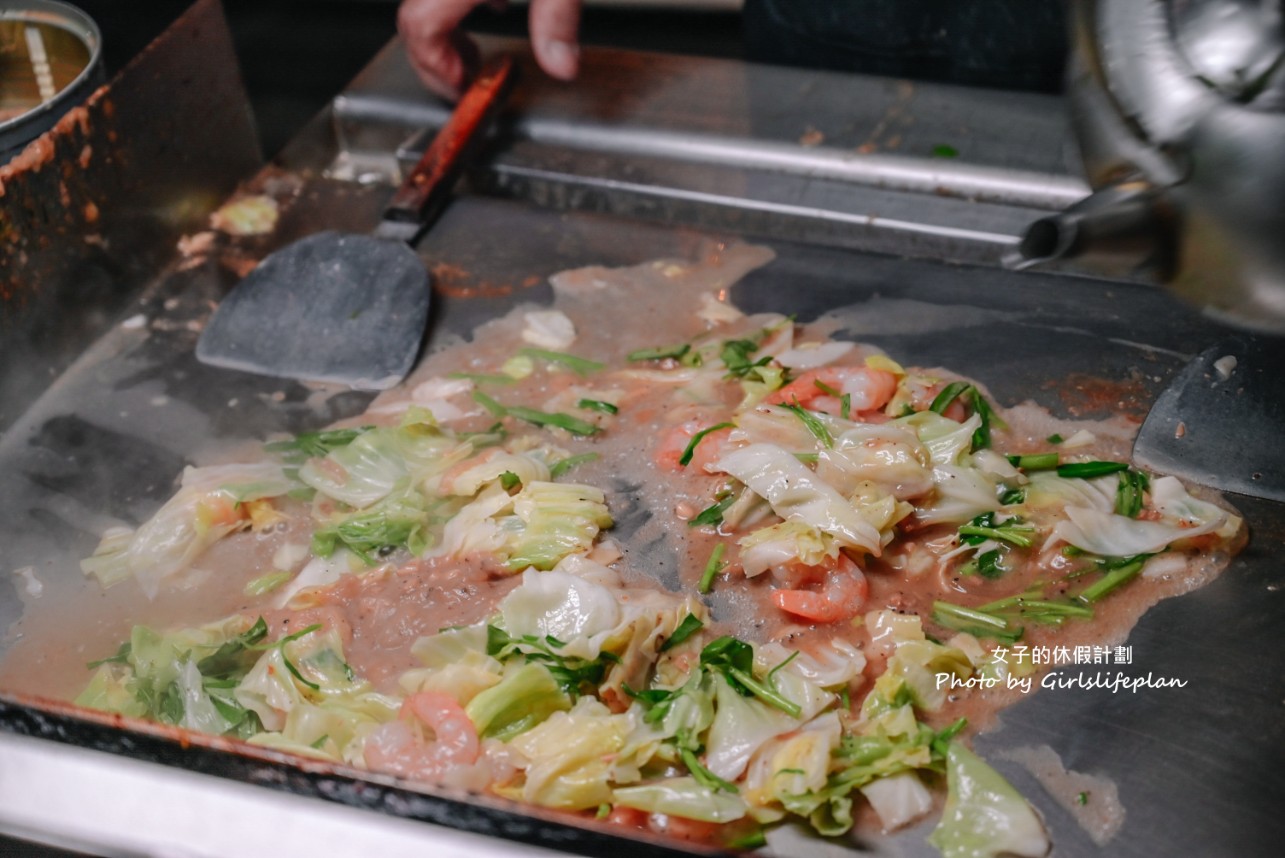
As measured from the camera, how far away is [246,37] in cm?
504

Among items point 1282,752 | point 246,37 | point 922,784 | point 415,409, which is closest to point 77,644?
point 415,409

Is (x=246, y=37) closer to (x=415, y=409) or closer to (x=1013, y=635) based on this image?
(x=415, y=409)

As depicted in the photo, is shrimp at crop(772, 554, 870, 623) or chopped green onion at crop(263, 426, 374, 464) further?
chopped green onion at crop(263, 426, 374, 464)

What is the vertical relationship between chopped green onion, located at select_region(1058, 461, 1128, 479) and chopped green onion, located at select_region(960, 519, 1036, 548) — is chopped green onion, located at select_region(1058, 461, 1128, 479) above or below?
above

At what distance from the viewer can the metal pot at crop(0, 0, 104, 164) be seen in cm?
290

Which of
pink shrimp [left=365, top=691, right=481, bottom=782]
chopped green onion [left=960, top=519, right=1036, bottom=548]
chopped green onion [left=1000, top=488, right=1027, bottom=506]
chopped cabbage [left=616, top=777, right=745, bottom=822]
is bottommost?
chopped cabbage [left=616, top=777, right=745, bottom=822]

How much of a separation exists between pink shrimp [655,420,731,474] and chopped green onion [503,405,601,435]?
185mm

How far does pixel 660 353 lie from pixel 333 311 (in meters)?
0.90

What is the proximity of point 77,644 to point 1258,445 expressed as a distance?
8.36ft

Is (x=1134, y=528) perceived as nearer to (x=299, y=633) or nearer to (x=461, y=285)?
(x=299, y=633)

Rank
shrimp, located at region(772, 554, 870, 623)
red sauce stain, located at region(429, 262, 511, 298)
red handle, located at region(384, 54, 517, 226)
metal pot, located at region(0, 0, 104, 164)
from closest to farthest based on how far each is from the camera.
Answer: shrimp, located at region(772, 554, 870, 623) → metal pot, located at region(0, 0, 104, 164) → red sauce stain, located at region(429, 262, 511, 298) → red handle, located at region(384, 54, 517, 226)

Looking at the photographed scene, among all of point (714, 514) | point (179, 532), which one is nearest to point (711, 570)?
point (714, 514)

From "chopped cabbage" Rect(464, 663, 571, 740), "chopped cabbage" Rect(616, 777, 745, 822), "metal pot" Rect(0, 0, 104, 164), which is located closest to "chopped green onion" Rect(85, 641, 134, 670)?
"chopped cabbage" Rect(464, 663, 571, 740)

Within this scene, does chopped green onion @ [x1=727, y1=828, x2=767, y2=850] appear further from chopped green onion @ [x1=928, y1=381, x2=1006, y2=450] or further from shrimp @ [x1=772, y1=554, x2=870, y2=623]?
chopped green onion @ [x1=928, y1=381, x2=1006, y2=450]
